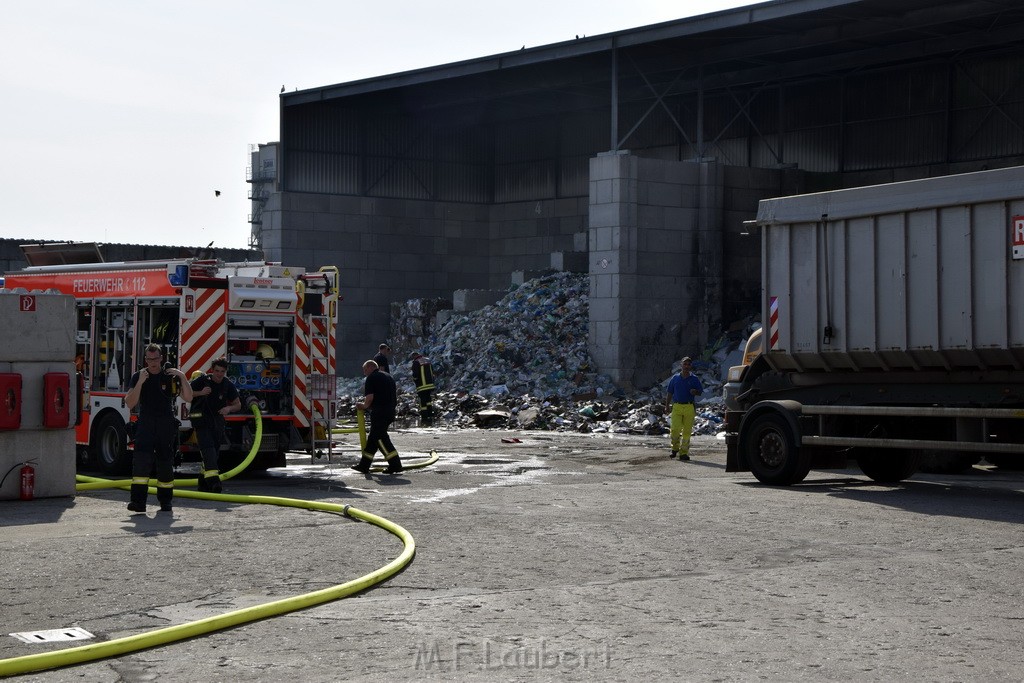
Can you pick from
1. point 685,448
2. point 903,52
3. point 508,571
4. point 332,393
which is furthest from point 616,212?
point 508,571

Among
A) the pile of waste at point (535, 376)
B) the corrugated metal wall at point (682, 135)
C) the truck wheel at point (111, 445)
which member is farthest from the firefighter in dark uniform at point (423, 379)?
the truck wheel at point (111, 445)

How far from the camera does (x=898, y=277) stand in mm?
15578

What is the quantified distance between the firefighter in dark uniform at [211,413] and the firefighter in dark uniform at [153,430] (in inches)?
60.0

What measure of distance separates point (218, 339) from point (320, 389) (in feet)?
5.08

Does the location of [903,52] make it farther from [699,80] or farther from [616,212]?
[616,212]

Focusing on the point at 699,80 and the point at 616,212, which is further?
the point at 699,80

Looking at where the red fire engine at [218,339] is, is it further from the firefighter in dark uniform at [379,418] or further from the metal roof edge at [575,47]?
the metal roof edge at [575,47]

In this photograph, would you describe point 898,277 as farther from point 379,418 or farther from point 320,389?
point 320,389

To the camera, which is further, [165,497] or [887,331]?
[887,331]

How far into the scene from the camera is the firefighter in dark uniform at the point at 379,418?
18422 millimetres

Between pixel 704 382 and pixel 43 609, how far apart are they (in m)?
25.6

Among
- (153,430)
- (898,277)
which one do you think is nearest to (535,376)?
(898,277)

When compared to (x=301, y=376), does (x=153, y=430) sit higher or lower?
lower

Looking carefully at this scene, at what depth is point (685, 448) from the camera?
2100 centimetres
